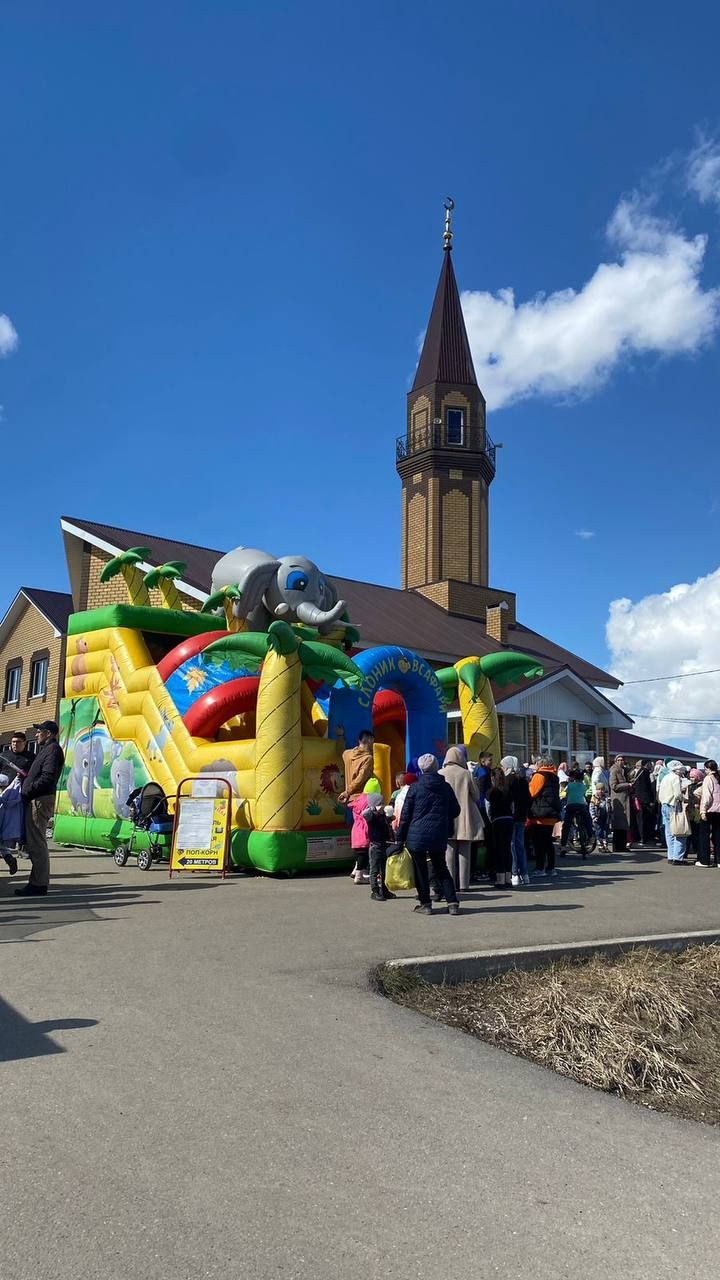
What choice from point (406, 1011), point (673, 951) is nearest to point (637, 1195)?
point (406, 1011)

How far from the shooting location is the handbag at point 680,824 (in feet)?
49.2

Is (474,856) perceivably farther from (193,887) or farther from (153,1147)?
(153,1147)

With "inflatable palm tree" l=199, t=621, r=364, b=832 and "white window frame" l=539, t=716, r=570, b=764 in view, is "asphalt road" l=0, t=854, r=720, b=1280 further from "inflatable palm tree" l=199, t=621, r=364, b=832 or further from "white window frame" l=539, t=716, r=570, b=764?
"white window frame" l=539, t=716, r=570, b=764

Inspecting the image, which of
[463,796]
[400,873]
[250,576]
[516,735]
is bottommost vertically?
[400,873]

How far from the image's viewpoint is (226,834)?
39.4 ft

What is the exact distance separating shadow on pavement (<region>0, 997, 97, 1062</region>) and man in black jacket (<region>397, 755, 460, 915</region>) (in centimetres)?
424

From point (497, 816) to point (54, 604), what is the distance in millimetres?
19710

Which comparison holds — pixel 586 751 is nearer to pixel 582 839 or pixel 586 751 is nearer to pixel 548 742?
pixel 548 742

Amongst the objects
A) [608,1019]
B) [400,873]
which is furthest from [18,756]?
[608,1019]

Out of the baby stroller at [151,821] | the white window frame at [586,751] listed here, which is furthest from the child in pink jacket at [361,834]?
the white window frame at [586,751]

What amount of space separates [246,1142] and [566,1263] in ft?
4.24

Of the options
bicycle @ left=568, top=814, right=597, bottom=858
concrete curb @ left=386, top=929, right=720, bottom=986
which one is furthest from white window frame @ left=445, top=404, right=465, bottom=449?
concrete curb @ left=386, top=929, right=720, bottom=986

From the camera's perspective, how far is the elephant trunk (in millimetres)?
14391

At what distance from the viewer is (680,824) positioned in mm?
15016
